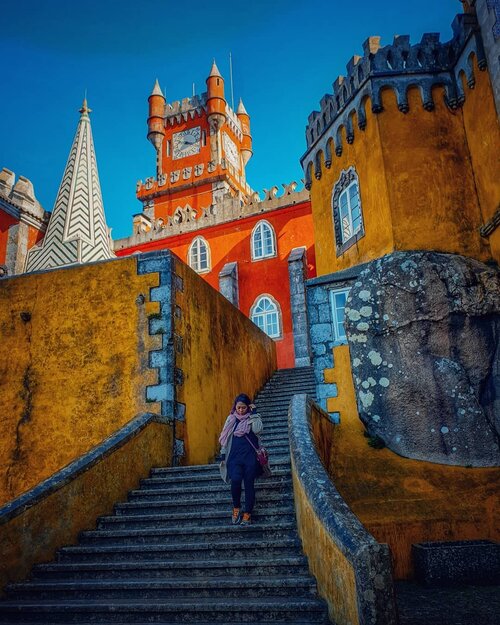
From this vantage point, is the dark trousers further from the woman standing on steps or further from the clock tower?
the clock tower

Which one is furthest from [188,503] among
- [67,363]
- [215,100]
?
[215,100]

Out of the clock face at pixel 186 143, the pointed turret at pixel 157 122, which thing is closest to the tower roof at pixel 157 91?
the pointed turret at pixel 157 122

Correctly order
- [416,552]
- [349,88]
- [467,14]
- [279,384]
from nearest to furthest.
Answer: [416,552] → [467,14] → [349,88] → [279,384]

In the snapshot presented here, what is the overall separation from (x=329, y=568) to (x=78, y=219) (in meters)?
14.5

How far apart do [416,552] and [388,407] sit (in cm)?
253

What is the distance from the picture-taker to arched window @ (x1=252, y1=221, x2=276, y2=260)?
21156 mm

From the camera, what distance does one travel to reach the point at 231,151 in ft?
117

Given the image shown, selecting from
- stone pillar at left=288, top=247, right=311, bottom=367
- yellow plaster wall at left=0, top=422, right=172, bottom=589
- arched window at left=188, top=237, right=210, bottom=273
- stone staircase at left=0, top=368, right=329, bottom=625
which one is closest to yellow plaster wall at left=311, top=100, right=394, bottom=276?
stone staircase at left=0, top=368, right=329, bottom=625

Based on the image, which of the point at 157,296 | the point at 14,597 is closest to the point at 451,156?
the point at 157,296

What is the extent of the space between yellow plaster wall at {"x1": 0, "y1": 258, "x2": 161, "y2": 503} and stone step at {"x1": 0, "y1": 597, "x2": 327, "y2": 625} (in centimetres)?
343

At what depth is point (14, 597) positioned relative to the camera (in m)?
4.53

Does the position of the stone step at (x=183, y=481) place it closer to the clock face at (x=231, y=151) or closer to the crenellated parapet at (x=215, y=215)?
the crenellated parapet at (x=215, y=215)

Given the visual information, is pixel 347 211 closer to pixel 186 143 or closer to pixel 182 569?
pixel 182 569

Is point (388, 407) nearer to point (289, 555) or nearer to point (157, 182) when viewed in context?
point (289, 555)
